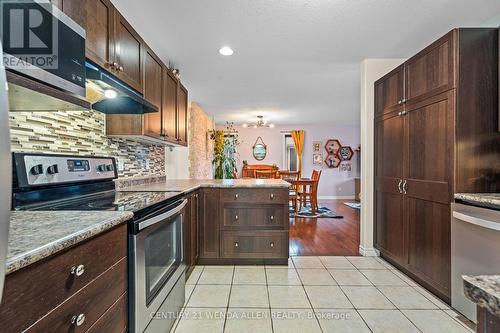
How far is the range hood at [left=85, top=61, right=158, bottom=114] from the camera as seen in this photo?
4.57 ft

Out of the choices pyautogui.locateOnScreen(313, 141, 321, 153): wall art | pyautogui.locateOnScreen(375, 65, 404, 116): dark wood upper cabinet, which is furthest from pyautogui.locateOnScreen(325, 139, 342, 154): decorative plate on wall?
pyautogui.locateOnScreen(375, 65, 404, 116): dark wood upper cabinet

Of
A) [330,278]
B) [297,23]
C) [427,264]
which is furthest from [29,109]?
[427,264]

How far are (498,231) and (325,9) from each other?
197 centimetres

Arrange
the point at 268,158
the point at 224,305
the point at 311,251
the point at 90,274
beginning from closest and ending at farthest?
the point at 90,274 < the point at 224,305 < the point at 311,251 < the point at 268,158

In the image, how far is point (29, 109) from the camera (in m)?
1.24

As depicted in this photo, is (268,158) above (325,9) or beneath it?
beneath

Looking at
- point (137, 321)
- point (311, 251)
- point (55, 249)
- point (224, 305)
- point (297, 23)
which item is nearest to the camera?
point (55, 249)

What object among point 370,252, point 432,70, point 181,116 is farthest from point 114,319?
point 370,252

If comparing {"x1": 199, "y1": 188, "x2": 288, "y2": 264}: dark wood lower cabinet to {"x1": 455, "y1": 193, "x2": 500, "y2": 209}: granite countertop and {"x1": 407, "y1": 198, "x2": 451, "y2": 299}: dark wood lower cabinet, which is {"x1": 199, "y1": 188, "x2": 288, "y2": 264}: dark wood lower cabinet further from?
{"x1": 455, "y1": 193, "x2": 500, "y2": 209}: granite countertop

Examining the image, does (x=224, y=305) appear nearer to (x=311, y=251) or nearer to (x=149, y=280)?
(x=149, y=280)

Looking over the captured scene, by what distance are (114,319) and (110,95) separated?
1384 millimetres

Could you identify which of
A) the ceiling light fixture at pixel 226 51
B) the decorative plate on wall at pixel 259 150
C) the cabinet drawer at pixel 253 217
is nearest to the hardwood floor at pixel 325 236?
the cabinet drawer at pixel 253 217

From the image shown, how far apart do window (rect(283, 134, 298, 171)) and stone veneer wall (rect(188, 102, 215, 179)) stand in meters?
2.63

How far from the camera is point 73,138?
5.48ft
